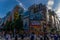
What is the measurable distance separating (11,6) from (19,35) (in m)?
0.43

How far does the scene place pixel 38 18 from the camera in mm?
2293

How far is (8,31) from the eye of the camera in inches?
89.3

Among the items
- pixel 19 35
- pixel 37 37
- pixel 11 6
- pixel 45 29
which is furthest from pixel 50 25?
pixel 11 6

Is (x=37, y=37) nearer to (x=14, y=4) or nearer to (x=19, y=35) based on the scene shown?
(x=19, y=35)

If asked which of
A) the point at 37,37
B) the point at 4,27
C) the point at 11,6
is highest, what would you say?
the point at 11,6

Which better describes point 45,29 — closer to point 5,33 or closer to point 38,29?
point 38,29

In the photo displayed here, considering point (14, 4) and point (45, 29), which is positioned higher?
point (14, 4)

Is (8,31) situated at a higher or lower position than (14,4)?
lower

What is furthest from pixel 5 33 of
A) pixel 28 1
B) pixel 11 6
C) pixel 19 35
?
pixel 28 1

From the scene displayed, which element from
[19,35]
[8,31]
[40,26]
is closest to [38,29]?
[40,26]

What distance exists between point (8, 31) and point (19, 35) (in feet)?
0.54

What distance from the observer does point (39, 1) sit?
2318 mm

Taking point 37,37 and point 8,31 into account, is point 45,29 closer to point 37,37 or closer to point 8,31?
point 37,37

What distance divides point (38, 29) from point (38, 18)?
0.16 metres
